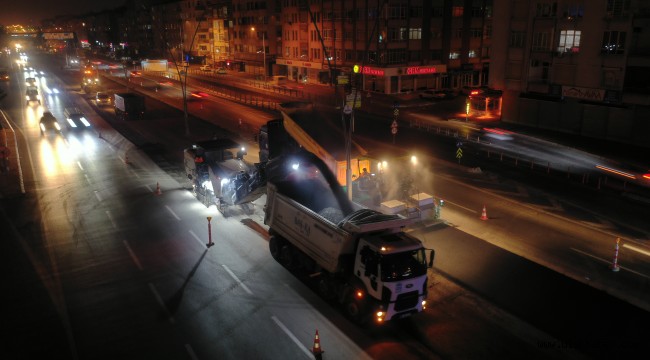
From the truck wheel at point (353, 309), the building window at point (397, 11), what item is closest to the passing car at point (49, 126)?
the truck wheel at point (353, 309)

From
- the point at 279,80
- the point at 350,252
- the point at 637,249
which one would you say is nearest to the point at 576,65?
the point at 637,249

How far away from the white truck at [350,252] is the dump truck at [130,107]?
126 ft

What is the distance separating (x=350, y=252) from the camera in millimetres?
14570

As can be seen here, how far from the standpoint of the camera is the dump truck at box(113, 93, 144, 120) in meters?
51.6

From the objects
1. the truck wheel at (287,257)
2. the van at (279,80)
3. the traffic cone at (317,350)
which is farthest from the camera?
the van at (279,80)

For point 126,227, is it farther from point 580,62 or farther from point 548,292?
point 580,62

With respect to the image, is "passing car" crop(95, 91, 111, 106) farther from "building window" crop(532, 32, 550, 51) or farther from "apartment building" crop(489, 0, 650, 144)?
"building window" crop(532, 32, 550, 51)

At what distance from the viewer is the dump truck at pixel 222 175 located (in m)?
22.8

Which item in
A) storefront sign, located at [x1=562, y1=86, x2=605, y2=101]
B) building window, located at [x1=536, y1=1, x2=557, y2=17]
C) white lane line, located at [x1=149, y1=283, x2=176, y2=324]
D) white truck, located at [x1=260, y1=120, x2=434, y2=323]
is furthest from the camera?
building window, located at [x1=536, y1=1, x2=557, y2=17]

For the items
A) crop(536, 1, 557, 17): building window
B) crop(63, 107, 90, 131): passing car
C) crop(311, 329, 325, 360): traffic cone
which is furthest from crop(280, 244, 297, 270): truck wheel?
crop(536, 1, 557, 17): building window

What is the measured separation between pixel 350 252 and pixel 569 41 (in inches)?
1511

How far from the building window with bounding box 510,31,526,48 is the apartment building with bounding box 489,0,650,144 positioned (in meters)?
0.10

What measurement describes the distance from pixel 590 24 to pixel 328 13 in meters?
44.2

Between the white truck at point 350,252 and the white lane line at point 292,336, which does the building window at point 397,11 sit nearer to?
the white truck at point 350,252
